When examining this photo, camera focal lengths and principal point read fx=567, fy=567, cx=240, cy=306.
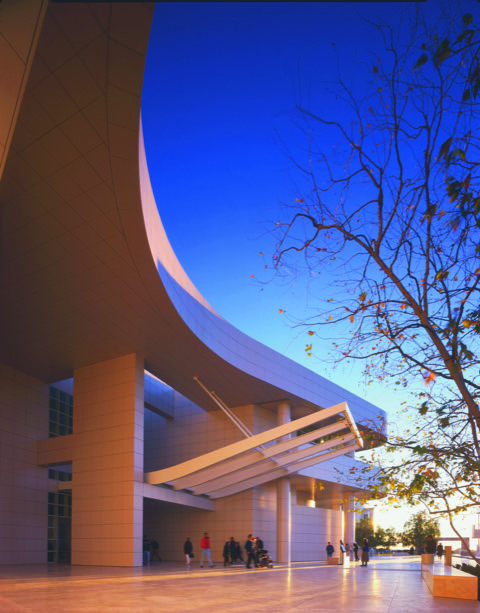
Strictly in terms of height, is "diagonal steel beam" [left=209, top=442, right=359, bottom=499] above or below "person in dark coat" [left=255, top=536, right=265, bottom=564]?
above

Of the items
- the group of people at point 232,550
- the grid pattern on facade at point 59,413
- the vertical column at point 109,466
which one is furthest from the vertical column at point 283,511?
the grid pattern on facade at point 59,413

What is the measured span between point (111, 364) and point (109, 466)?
176 inches

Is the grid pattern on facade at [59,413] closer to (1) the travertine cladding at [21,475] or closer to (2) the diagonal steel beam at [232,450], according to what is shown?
(1) the travertine cladding at [21,475]

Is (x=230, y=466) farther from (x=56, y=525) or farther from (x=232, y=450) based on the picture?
(x=56, y=525)

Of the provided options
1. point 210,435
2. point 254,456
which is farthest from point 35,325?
point 210,435

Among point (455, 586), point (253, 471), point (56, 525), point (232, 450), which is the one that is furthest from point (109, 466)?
point (455, 586)

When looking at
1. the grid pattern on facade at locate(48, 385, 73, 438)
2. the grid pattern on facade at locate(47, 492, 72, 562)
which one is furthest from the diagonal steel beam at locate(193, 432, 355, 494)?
the grid pattern on facade at locate(48, 385, 73, 438)

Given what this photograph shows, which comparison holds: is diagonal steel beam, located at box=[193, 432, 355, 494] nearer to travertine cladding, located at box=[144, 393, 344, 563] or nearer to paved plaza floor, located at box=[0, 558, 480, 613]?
travertine cladding, located at box=[144, 393, 344, 563]

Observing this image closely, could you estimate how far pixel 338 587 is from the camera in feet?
48.3

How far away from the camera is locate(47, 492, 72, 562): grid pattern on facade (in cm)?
2830

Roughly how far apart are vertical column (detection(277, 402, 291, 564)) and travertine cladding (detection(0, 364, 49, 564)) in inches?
465

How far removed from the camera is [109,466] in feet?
79.9

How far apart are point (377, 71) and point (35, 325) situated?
18.5 meters

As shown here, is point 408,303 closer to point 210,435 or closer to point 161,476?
point 161,476
